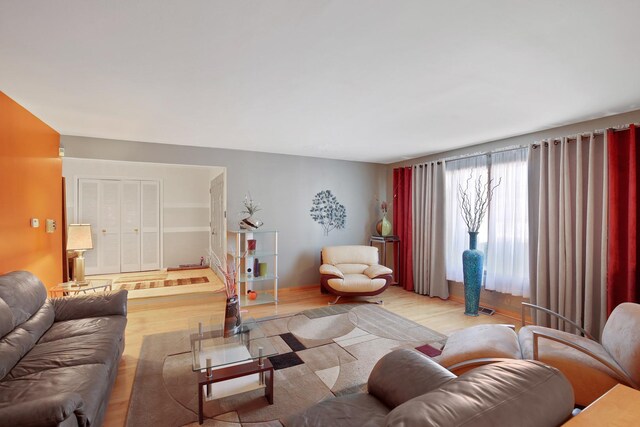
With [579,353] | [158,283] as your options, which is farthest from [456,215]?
[158,283]

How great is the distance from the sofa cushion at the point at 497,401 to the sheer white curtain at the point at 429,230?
163 inches

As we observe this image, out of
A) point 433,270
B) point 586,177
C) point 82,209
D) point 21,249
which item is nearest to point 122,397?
point 21,249

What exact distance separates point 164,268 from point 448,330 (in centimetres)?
595

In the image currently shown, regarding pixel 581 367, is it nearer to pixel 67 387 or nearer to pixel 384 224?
pixel 67 387

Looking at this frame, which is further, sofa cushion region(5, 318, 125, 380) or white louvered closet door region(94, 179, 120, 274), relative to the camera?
white louvered closet door region(94, 179, 120, 274)

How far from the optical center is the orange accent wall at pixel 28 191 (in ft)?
8.74

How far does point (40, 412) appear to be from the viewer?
133 cm

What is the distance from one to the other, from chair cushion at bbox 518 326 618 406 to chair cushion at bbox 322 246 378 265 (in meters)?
3.13

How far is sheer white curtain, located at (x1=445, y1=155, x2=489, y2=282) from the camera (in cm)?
468

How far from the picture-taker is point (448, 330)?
379 centimetres

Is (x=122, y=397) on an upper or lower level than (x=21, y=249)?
lower

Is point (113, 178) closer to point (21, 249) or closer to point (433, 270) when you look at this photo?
point (21, 249)

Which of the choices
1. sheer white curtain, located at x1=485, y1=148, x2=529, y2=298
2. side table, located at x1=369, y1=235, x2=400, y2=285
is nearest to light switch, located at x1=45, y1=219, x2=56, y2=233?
side table, located at x1=369, y1=235, x2=400, y2=285

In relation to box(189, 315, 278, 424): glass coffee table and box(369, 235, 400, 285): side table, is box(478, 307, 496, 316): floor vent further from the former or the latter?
box(189, 315, 278, 424): glass coffee table
